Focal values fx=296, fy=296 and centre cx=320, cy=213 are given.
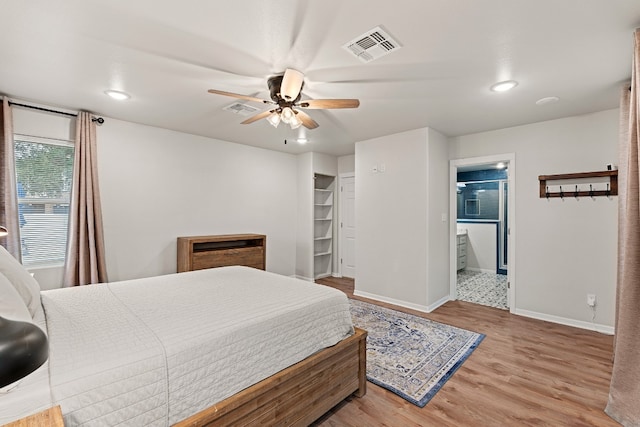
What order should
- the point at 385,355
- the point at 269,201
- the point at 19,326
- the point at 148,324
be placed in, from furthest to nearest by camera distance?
the point at 269,201 < the point at 385,355 < the point at 148,324 < the point at 19,326

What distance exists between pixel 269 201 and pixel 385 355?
11.0ft

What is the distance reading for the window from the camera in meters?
3.12

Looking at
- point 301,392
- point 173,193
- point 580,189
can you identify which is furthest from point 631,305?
point 173,193

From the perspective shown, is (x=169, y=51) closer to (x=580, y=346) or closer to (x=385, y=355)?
(x=385, y=355)

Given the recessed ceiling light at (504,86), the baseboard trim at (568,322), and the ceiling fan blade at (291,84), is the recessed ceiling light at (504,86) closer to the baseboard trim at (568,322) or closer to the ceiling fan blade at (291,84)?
the ceiling fan blade at (291,84)

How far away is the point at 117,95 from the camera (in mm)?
2896

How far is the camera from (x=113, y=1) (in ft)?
5.33

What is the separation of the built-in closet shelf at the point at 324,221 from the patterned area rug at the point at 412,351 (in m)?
2.31

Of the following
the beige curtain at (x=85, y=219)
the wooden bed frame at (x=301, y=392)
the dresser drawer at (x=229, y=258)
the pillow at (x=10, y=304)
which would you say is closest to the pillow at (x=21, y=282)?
the pillow at (x=10, y=304)

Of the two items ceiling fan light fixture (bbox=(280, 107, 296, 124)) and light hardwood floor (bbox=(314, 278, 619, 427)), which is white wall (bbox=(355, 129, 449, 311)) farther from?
ceiling fan light fixture (bbox=(280, 107, 296, 124))

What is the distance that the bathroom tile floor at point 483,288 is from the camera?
14.3ft

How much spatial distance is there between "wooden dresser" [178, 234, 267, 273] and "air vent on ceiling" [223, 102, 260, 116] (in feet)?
5.91

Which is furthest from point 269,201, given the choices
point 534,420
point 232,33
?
point 534,420

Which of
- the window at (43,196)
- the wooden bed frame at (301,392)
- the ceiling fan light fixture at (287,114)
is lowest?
the wooden bed frame at (301,392)
